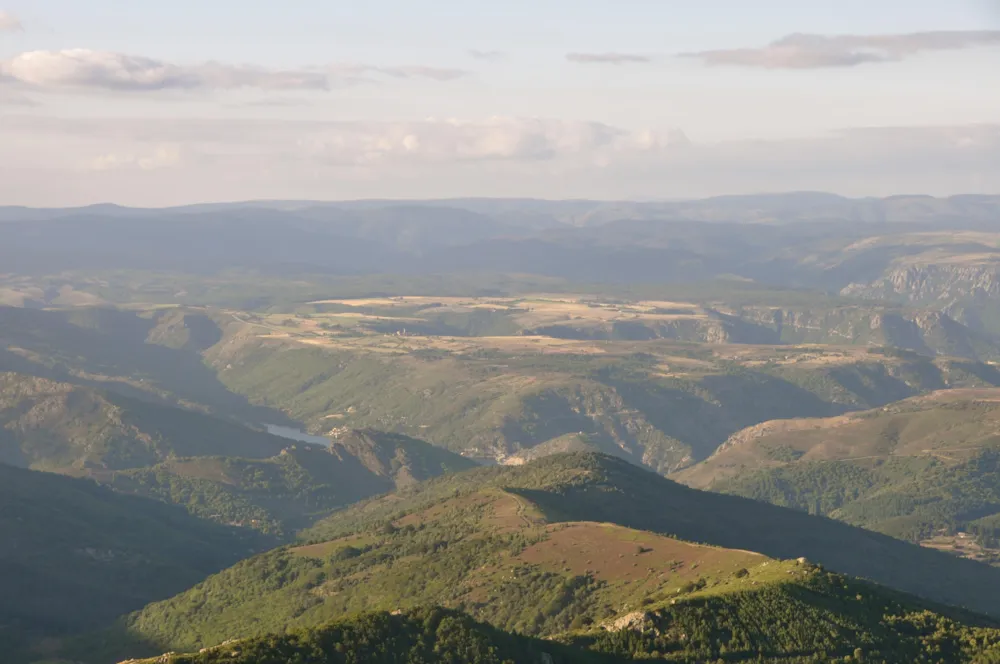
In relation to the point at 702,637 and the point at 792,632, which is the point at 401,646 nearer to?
the point at 702,637

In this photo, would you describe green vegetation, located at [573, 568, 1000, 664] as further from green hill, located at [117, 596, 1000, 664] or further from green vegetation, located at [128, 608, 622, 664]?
green vegetation, located at [128, 608, 622, 664]

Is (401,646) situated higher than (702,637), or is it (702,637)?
(401,646)

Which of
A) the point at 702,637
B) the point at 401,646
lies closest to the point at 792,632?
the point at 702,637

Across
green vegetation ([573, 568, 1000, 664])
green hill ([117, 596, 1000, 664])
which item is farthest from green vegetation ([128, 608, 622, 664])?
green vegetation ([573, 568, 1000, 664])

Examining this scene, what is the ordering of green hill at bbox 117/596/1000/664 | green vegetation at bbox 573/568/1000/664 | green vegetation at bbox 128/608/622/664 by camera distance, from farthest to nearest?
green vegetation at bbox 573/568/1000/664, green hill at bbox 117/596/1000/664, green vegetation at bbox 128/608/622/664

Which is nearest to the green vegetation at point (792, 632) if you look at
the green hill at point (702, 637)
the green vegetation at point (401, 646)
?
the green hill at point (702, 637)

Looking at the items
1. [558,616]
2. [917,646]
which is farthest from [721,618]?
[558,616]

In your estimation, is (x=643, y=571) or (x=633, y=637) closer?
(x=633, y=637)

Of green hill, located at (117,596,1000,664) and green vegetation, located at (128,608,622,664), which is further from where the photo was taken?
green hill, located at (117,596,1000,664)

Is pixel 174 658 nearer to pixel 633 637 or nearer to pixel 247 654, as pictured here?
pixel 247 654

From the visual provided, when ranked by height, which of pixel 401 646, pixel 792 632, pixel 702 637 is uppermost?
pixel 401 646

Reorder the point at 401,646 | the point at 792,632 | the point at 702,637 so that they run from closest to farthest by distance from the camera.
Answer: the point at 401,646, the point at 702,637, the point at 792,632
